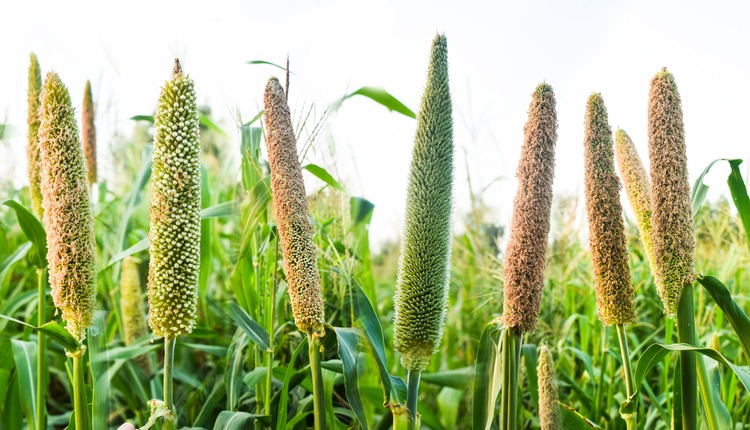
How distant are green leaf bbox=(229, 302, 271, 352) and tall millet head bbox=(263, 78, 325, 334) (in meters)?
0.51

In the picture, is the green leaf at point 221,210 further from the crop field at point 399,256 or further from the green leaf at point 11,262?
the green leaf at point 11,262

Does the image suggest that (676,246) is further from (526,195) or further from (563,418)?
(563,418)

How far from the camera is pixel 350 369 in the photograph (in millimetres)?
1714

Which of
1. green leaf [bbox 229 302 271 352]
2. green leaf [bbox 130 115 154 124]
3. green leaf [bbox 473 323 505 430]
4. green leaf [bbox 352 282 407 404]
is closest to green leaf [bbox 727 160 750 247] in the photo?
green leaf [bbox 473 323 505 430]

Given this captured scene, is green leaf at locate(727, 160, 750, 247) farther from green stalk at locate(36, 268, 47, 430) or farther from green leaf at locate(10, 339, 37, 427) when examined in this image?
green leaf at locate(10, 339, 37, 427)

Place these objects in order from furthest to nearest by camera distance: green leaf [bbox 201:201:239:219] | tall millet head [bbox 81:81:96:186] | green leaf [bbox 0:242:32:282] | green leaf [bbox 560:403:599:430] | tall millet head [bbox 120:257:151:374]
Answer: tall millet head [bbox 120:257:151:374] → tall millet head [bbox 81:81:96:186] → green leaf [bbox 0:242:32:282] → green leaf [bbox 201:201:239:219] → green leaf [bbox 560:403:599:430]

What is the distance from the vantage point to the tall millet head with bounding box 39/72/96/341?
1.65 meters

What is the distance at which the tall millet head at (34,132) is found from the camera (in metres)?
2.17

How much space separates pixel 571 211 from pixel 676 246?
168 centimetres

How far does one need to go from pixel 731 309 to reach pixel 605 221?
1.41ft

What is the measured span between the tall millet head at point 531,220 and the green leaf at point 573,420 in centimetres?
48

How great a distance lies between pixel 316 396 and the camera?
172cm

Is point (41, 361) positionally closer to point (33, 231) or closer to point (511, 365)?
point (33, 231)

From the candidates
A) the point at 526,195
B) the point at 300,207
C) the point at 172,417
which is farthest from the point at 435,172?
the point at 172,417
